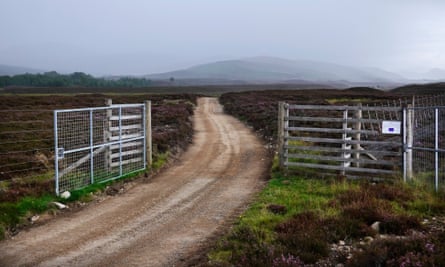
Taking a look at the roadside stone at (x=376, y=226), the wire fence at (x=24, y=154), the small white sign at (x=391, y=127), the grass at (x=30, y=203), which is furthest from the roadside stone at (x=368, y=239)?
the wire fence at (x=24, y=154)

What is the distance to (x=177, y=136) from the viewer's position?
24.0m

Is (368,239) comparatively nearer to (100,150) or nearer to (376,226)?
(376,226)

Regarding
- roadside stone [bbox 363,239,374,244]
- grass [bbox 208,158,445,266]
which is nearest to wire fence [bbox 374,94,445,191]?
grass [bbox 208,158,445,266]

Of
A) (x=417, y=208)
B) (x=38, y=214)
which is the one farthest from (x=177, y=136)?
(x=417, y=208)

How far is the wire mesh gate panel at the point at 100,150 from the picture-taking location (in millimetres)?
12727

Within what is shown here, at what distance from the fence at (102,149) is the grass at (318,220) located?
16.7 ft

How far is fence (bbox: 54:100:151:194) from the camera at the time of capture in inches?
502

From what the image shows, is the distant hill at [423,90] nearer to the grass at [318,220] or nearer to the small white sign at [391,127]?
the small white sign at [391,127]

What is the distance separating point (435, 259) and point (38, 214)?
853 centimetres

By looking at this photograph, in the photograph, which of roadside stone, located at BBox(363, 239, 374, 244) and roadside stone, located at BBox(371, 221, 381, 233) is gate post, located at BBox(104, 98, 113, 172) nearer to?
roadside stone, located at BBox(371, 221, 381, 233)

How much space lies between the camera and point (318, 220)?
8773 mm

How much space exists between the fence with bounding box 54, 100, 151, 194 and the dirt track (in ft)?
3.70

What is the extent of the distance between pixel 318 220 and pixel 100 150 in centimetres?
785

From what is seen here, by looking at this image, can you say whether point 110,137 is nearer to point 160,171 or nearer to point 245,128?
point 160,171
